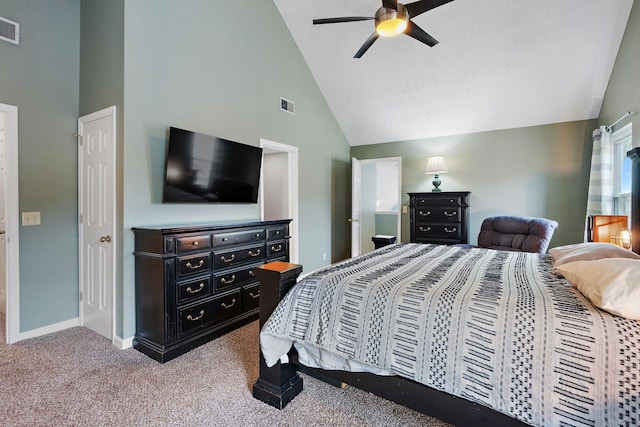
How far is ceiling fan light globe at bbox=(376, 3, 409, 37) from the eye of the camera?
8.27ft

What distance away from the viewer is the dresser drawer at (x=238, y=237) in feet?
9.26

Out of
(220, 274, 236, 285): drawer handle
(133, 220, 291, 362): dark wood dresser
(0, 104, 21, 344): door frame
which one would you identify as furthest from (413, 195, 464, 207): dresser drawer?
(0, 104, 21, 344): door frame

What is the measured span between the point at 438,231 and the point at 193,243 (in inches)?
140

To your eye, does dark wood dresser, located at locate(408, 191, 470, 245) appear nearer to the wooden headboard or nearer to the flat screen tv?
the wooden headboard

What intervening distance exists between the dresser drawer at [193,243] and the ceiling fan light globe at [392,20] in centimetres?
232

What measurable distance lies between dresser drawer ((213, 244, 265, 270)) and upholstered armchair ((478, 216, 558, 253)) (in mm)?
3009

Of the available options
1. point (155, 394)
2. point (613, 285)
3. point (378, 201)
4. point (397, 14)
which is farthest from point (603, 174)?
point (155, 394)

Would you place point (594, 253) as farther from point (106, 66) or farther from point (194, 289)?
point (106, 66)

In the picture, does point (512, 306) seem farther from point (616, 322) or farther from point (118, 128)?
point (118, 128)

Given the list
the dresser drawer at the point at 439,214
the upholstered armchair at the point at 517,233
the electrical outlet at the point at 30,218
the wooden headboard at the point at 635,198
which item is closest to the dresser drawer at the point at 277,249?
the electrical outlet at the point at 30,218

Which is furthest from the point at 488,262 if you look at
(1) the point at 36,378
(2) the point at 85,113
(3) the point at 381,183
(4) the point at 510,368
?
(3) the point at 381,183

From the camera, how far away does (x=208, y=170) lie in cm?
312

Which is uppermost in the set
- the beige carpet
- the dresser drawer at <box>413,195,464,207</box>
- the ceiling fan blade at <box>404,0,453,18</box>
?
the ceiling fan blade at <box>404,0,453,18</box>

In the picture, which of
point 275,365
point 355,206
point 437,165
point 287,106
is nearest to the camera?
point 275,365
